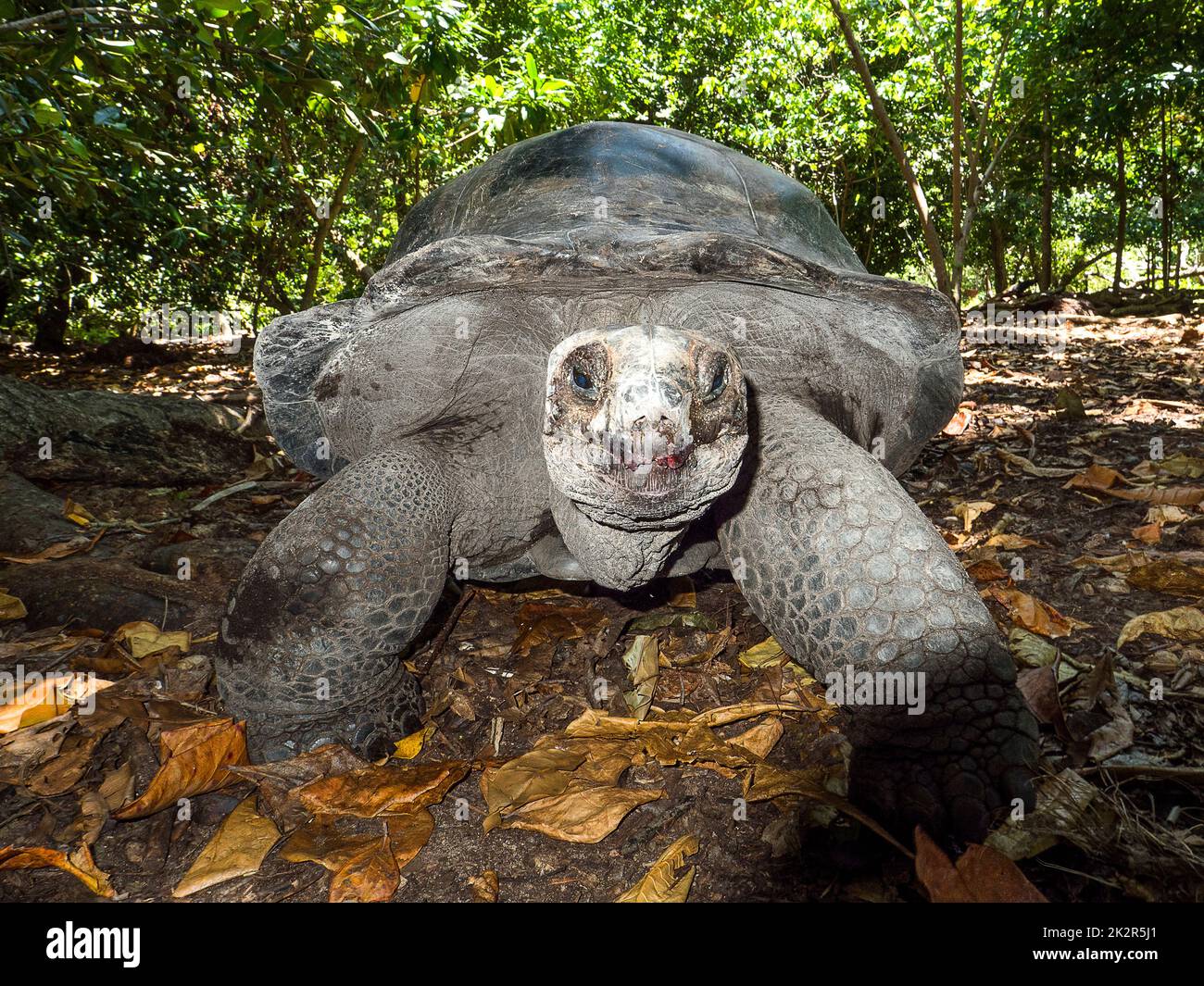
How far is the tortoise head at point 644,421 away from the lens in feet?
4.42

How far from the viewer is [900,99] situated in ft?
39.5

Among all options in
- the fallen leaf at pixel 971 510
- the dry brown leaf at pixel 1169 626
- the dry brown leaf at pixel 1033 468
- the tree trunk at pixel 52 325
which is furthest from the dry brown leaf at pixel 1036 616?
the tree trunk at pixel 52 325

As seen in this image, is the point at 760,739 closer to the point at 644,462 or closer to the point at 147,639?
the point at 644,462

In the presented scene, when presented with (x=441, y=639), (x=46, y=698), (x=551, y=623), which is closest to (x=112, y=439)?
(x=46, y=698)

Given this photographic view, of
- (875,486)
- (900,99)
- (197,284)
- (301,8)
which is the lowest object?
(875,486)

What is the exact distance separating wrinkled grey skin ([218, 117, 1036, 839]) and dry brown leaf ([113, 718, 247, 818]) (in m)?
0.07

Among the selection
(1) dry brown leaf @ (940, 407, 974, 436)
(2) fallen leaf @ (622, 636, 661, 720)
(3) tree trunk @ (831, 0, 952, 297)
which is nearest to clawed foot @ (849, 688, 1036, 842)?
(2) fallen leaf @ (622, 636, 661, 720)

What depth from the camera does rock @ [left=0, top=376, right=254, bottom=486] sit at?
380 cm

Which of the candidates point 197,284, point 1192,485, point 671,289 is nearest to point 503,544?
point 671,289

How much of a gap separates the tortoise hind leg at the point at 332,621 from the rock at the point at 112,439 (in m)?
2.82

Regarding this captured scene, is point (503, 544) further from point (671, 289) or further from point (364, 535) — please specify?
point (671, 289)

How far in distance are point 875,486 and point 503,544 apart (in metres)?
1.11

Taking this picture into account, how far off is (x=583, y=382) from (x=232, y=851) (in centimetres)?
120

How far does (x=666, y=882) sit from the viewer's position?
55.9 inches
